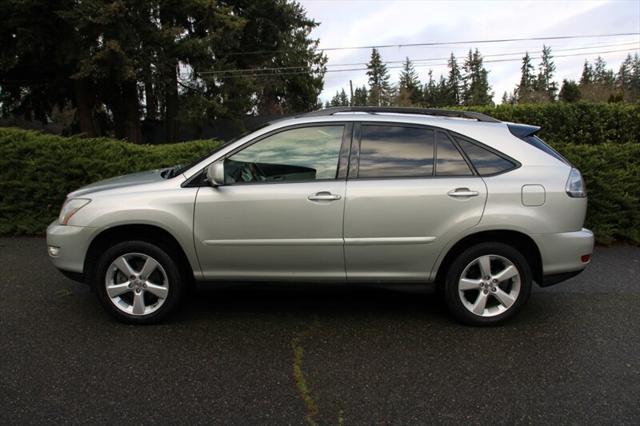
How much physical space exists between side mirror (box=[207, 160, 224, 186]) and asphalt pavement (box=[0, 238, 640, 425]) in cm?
89

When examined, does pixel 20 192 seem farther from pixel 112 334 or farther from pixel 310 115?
pixel 310 115

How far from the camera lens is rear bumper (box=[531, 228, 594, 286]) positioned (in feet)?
12.3

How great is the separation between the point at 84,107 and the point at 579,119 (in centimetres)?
1957

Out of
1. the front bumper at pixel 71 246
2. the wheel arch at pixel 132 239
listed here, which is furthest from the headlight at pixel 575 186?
the front bumper at pixel 71 246

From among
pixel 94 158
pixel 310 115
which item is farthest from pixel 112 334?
pixel 94 158

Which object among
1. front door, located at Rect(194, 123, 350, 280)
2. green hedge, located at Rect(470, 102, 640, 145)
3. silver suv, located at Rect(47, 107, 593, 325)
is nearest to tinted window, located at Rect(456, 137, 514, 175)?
silver suv, located at Rect(47, 107, 593, 325)

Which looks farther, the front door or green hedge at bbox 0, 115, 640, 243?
green hedge at bbox 0, 115, 640, 243

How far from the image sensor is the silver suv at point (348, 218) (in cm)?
371

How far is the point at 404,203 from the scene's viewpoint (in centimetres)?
368

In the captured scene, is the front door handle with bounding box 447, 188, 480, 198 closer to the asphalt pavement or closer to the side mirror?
the asphalt pavement

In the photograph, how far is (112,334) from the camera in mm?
3779

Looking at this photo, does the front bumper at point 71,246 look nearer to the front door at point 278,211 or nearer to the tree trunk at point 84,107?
the front door at point 278,211

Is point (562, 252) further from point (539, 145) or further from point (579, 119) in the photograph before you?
point (579, 119)

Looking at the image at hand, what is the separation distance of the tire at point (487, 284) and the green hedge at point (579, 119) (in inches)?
228
